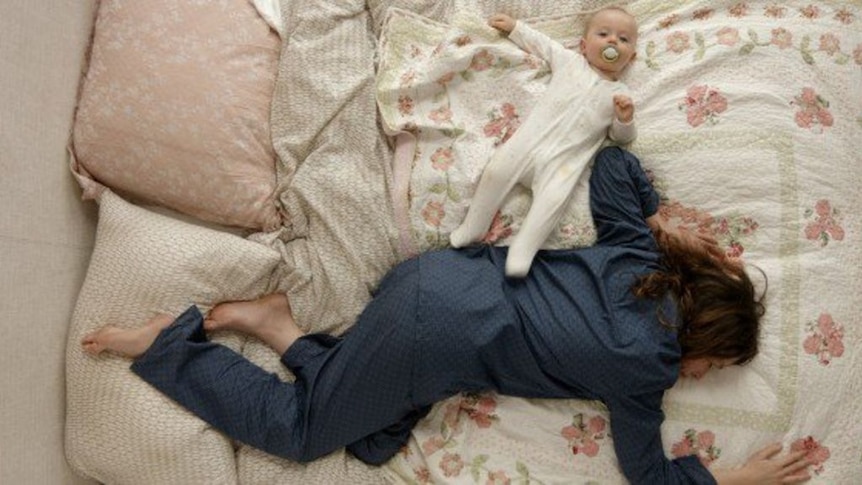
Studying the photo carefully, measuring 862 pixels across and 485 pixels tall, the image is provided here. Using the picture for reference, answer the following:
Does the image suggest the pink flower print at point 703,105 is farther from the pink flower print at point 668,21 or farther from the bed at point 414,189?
the pink flower print at point 668,21

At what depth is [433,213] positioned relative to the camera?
1.37 meters

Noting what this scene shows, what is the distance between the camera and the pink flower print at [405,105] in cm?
142

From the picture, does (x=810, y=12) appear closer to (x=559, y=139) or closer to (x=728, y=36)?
(x=728, y=36)

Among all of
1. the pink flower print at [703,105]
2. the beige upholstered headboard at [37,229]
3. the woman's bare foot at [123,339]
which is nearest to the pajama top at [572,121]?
the pink flower print at [703,105]

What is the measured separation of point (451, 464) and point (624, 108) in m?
0.75

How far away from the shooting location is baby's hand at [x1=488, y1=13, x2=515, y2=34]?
140cm

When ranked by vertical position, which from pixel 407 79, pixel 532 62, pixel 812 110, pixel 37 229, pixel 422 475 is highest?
pixel 812 110

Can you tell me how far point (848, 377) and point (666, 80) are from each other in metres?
0.64

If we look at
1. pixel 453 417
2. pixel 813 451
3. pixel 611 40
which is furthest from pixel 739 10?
pixel 453 417

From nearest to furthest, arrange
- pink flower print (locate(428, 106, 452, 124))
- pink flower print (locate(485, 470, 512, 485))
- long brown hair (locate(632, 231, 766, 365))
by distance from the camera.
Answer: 1. long brown hair (locate(632, 231, 766, 365))
2. pink flower print (locate(485, 470, 512, 485))
3. pink flower print (locate(428, 106, 452, 124))

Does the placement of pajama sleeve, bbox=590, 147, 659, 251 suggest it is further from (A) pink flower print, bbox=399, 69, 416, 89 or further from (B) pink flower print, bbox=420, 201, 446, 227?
(A) pink flower print, bbox=399, 69, 416, 89

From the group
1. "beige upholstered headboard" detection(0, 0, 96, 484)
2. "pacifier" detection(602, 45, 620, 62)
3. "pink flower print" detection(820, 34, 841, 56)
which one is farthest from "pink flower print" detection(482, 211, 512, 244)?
"beige upholstered headboard" detection(0, 0, 96, 484)

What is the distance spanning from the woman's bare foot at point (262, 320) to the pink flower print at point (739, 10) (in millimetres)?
1071

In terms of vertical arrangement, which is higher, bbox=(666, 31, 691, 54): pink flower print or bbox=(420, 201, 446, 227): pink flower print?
bbox=(666, 31, 691, 54): pink flower print
